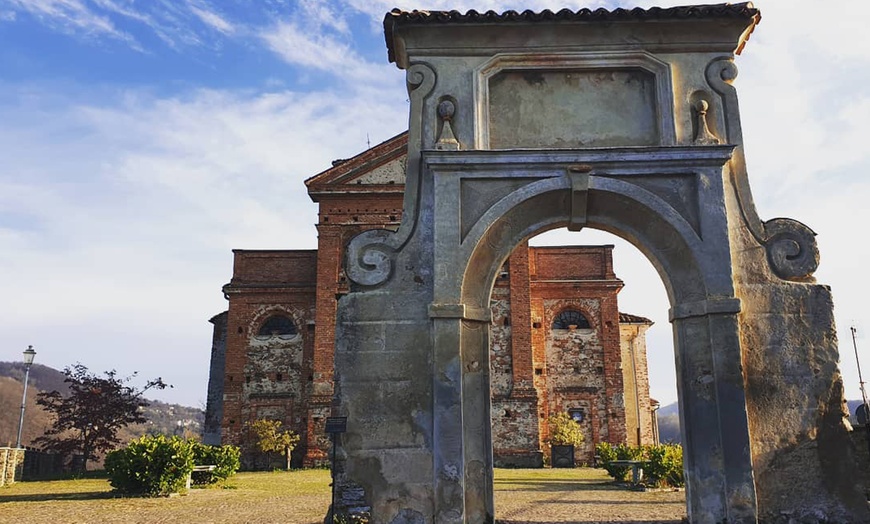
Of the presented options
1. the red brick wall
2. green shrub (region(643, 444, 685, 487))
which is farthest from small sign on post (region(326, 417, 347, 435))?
the red brick wall

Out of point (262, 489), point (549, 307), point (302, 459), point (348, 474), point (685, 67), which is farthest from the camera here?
point (549, 307)

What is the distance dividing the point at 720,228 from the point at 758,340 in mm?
1487

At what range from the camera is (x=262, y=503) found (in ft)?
43.6

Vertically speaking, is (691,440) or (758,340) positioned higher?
(758,340)

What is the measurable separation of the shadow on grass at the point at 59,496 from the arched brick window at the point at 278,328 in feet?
36.3

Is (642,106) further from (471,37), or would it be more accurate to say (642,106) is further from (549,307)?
(549,307)

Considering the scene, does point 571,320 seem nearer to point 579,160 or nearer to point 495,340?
point 495,340

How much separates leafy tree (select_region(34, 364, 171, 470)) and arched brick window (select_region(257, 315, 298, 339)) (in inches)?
216

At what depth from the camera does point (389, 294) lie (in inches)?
354

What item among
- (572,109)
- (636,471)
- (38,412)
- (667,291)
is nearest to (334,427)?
(667,291)

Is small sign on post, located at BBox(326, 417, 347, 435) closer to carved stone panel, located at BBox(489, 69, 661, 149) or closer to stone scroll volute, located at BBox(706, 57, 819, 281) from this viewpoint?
carved stone panel, located at BBox(489, 69, 661, 149)

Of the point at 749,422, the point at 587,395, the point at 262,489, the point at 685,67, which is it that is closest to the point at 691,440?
the point at 749,422

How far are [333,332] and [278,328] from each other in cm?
212

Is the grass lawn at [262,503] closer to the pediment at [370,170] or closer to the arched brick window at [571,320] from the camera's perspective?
the arched brick window at [571,320]
